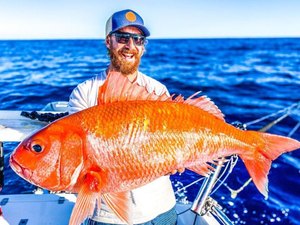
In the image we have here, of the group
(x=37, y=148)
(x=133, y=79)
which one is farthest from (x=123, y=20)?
(x=37, y=148)

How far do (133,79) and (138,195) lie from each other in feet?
3.88

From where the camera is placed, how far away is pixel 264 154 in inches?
92.2

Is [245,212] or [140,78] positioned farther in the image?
[245,212]

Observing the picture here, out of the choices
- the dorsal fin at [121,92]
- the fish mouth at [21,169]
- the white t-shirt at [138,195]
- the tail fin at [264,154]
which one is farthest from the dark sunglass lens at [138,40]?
the fish mouth at [21,169]

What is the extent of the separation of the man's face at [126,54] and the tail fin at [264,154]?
1.43m

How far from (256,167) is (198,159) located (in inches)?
19.5

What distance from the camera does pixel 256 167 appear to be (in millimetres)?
2367

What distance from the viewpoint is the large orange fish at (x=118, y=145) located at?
6.41 feet

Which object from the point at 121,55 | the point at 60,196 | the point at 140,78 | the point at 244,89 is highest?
the point at 121,55

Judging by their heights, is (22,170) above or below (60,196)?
above

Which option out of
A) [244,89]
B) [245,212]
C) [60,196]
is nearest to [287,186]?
[245,212]

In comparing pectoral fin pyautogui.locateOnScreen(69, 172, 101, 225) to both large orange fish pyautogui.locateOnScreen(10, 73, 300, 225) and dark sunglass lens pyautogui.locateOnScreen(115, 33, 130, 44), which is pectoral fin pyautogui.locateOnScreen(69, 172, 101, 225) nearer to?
large orange fish pyautogui.locateOnScreen(10, 73, 300, 225)

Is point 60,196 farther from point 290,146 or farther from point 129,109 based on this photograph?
point 290,146

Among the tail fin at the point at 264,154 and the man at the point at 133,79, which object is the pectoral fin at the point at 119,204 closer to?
the man at the point at 133,79
